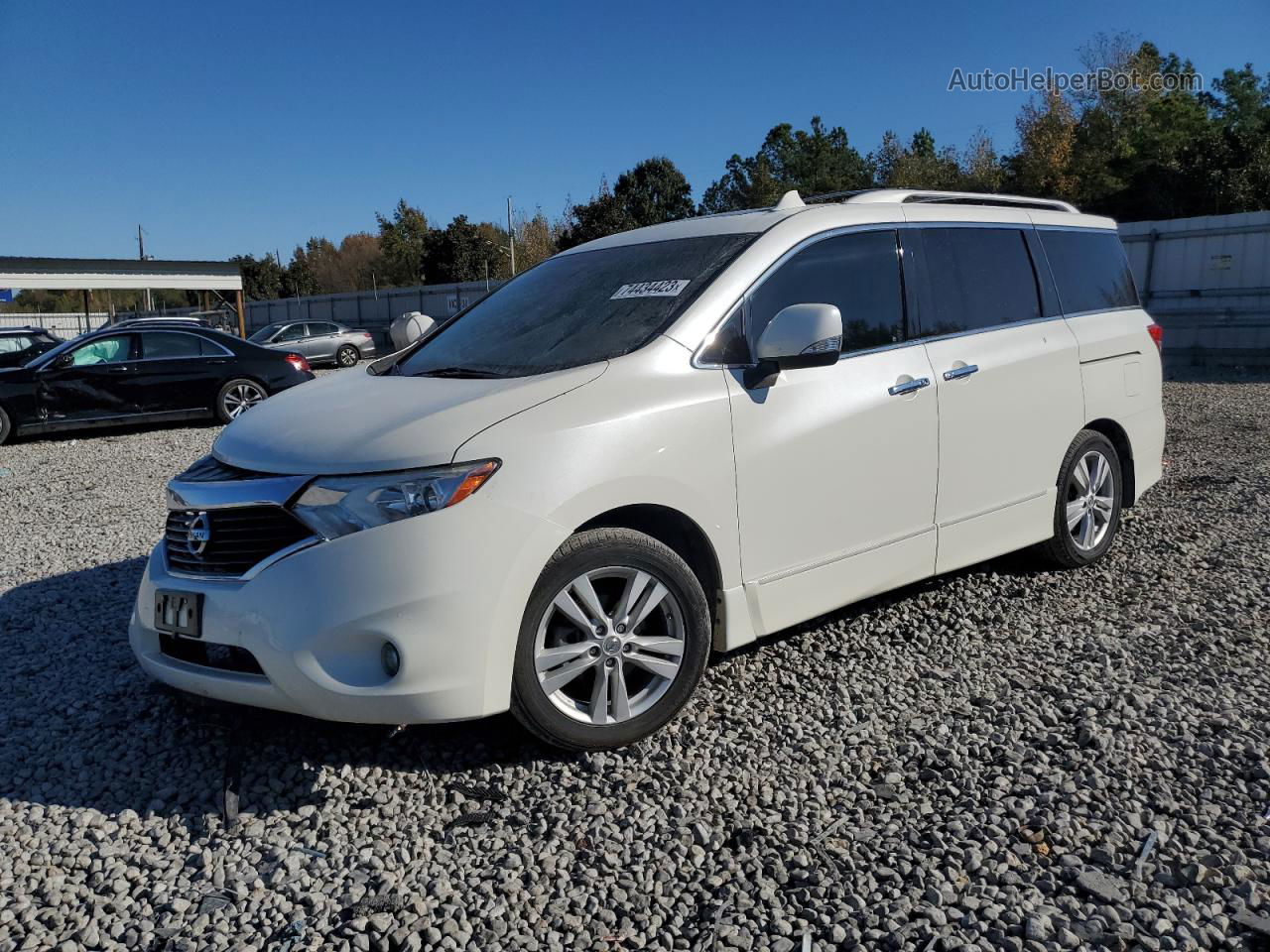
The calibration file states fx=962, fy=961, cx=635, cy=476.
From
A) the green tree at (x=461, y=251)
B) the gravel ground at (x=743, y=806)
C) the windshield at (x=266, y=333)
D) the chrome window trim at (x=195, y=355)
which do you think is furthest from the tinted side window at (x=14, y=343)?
the green tree at (x=461, y=251)

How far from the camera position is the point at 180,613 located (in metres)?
3.16

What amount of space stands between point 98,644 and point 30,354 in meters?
13.3

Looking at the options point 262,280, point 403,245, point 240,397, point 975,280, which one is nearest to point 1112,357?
point 975,280

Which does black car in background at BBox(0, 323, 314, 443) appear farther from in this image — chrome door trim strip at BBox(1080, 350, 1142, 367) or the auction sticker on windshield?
chrome door trim strip at BBox(1080, 350, 1142, 367)

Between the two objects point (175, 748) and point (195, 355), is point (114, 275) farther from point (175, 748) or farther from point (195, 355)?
point (175, 748)

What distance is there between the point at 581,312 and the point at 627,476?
0.99m

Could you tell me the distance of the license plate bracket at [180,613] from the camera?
309 centimetres

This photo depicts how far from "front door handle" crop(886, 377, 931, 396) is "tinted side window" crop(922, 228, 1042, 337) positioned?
27 centimetres

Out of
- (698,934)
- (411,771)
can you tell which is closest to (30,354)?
(411,771)

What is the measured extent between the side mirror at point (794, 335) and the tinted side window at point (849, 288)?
0.58 ft

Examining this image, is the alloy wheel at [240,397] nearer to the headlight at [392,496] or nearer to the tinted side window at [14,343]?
the tinted side window at [14,343]

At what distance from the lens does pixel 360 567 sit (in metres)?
2.81

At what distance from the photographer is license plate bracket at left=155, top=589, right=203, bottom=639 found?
10.1 ft

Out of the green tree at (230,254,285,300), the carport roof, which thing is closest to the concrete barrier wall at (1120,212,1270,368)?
the carport roof
